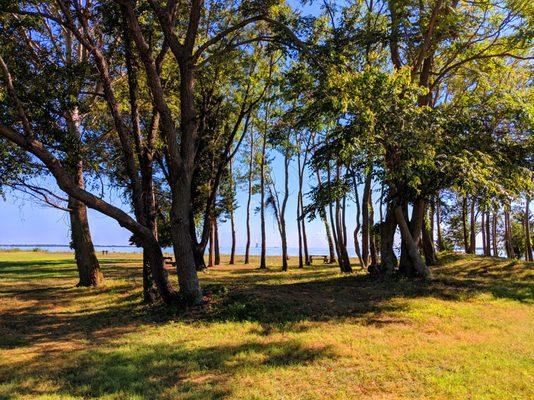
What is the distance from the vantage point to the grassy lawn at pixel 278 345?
601 centimetres

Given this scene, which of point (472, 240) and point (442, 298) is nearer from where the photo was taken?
point (442, 298)

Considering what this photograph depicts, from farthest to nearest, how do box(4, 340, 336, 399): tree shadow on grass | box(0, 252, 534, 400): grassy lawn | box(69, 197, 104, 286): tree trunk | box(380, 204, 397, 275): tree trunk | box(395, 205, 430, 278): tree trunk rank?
box(380, 204, 397, 275): tree trunk
box(69, 197, 104, 286): tree trunk
box(395, 205, 430, 278): tree trunk
box(0, 252, 534, 400): grassy lawn
box(4, 340, 336, 399): tree shadow on grass

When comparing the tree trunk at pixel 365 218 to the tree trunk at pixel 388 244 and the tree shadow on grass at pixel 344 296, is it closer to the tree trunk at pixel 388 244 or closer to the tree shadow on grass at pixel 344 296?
the tree trunk at pixel 388 244

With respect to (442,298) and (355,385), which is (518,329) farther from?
(355,385)

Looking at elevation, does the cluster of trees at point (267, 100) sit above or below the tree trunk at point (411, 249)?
above

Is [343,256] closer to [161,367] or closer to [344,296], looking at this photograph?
[344,296]

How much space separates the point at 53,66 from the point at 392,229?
498 inches

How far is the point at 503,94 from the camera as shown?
1424cm

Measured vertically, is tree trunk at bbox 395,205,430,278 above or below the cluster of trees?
below

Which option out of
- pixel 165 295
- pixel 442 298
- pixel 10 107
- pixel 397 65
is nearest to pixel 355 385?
pixel 165 295

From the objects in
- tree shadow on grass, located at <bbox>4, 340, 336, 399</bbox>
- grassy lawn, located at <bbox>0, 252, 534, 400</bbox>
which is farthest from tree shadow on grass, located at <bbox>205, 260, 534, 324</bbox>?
tree shadow on grass, located at <bbox>4, 340, 336, 399</bbox>

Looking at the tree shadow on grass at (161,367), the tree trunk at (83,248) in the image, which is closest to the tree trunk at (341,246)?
the tree trunk at (83,248)

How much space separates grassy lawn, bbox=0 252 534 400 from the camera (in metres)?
6.01

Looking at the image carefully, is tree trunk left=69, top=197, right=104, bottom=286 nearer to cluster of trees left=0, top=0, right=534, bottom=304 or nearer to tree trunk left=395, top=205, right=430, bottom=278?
cluster of trees left=0, top=0, right=534, bottom=304
